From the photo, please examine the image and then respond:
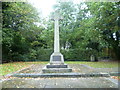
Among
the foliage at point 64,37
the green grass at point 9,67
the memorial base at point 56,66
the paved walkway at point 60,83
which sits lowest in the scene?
the green grass at point 9,67

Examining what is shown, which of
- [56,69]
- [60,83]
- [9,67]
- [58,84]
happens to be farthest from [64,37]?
[58,84]

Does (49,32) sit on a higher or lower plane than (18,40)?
higher

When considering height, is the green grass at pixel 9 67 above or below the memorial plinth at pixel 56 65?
below

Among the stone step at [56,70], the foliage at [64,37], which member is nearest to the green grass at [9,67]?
the stone step at [56,70]

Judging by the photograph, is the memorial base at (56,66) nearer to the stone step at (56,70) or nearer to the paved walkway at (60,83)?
the stone step at (56,70)

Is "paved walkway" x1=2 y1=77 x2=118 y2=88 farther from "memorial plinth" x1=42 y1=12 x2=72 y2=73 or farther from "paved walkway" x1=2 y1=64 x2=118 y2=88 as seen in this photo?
"memorial plinth" x1=42 y1=12 x2=72 y2=73

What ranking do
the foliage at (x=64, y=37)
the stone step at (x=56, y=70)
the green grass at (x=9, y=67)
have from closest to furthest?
1. the stone step at (x=56, y=70)
2. the green grass at (x=9, y=67)
3. the foliage at (x=64, y=37)

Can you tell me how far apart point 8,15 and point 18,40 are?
11.4ft

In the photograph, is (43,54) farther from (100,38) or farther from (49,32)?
(100,38)

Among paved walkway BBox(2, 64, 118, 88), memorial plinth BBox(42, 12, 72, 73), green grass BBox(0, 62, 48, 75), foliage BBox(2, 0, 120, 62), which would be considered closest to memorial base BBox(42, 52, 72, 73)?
memorial plinth BBox(42, 12, 72, 73)

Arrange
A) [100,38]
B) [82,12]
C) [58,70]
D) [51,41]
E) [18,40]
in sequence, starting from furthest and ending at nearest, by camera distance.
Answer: [82,12]
[51,41]
[18,40]
[100,38]
[58,70]

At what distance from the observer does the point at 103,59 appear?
14.2 metres

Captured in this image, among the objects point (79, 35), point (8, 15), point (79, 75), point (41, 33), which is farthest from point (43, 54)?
point (79, 75)

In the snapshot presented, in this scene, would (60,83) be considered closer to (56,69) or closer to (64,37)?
(56,69)
